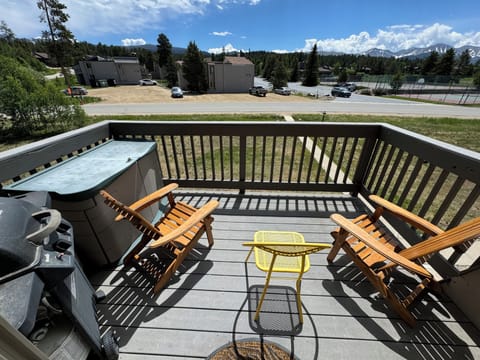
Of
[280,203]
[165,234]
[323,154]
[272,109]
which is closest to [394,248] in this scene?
[323,154]

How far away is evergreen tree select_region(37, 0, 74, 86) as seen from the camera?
59.9 ft

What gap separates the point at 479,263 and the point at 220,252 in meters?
1.99

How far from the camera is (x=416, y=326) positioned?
1.45m

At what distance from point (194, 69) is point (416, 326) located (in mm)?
27380

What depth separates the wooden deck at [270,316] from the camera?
1.33m

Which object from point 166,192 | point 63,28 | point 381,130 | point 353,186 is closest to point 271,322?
point 166,192

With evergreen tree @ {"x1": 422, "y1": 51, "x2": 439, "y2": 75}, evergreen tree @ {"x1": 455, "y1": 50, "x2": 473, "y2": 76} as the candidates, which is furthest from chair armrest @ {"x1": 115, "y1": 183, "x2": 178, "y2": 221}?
evergreen tree @ {"x1": 455, "y1": 50, "x2": 473, "y2": 76}

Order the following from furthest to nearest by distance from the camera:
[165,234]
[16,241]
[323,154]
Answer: [323,154], [165,234], [16,241]

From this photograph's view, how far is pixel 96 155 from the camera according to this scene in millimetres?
2096

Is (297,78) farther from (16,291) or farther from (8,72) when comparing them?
(16,291)

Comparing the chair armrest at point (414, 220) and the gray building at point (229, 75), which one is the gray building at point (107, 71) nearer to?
the gray building at point (229, 75)

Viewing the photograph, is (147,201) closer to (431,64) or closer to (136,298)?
(136,298)

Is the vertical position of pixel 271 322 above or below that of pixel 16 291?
below

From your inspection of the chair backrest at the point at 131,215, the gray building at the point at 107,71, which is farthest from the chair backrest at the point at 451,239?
the gray building at the point at 107,71
